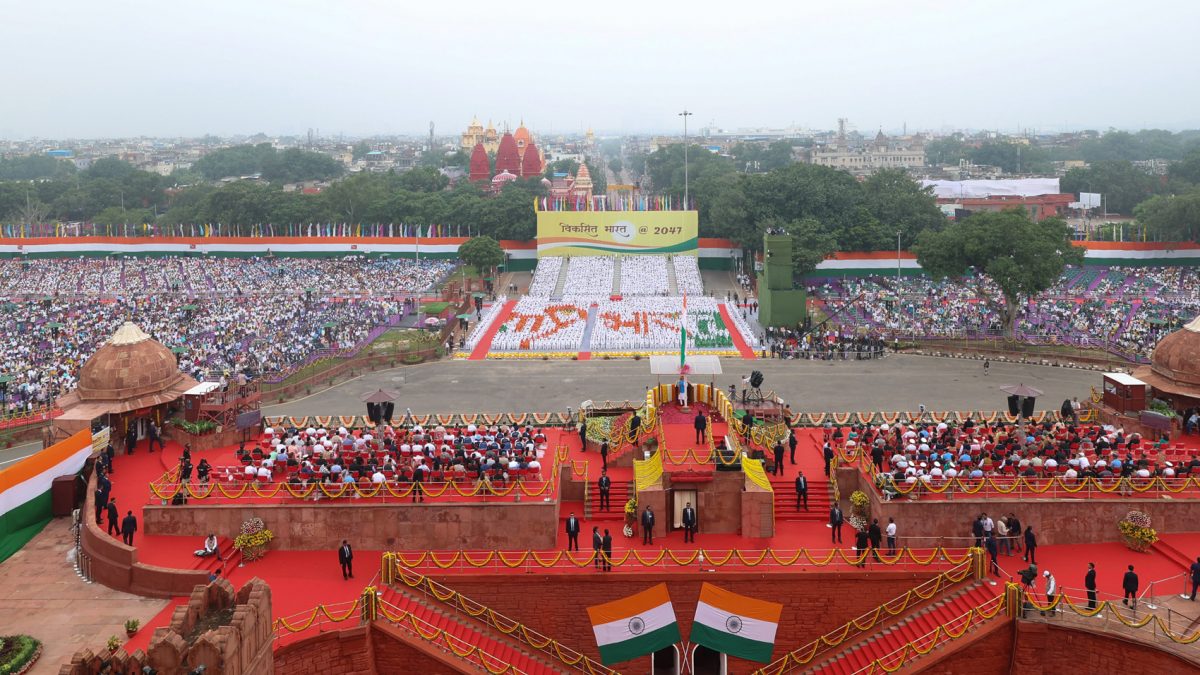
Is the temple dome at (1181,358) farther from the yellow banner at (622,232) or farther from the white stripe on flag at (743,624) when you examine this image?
the yellow banner at (622,232)

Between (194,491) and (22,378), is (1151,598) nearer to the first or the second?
(194,491)

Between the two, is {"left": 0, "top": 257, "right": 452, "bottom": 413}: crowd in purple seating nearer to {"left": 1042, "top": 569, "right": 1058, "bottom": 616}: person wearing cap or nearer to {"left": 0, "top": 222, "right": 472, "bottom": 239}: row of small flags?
{"left": 0, "top": 222, "right": 472, "bottom": 239}: row of small flags

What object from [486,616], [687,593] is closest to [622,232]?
[687,593]

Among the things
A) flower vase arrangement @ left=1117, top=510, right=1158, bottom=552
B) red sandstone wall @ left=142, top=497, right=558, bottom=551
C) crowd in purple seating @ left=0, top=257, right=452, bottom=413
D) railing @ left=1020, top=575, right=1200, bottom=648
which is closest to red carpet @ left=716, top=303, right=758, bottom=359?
crowd in purple seating @ left=0, top=257, right=452, bottom=413

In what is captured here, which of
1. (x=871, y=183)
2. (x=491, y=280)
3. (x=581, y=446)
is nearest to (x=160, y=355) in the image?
(x=581, y=446)

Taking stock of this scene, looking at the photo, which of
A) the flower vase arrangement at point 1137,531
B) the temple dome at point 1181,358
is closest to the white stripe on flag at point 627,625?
the flower vase arrangement at point 1137,531

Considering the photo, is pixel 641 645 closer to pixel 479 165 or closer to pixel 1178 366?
pixel 1178 366
